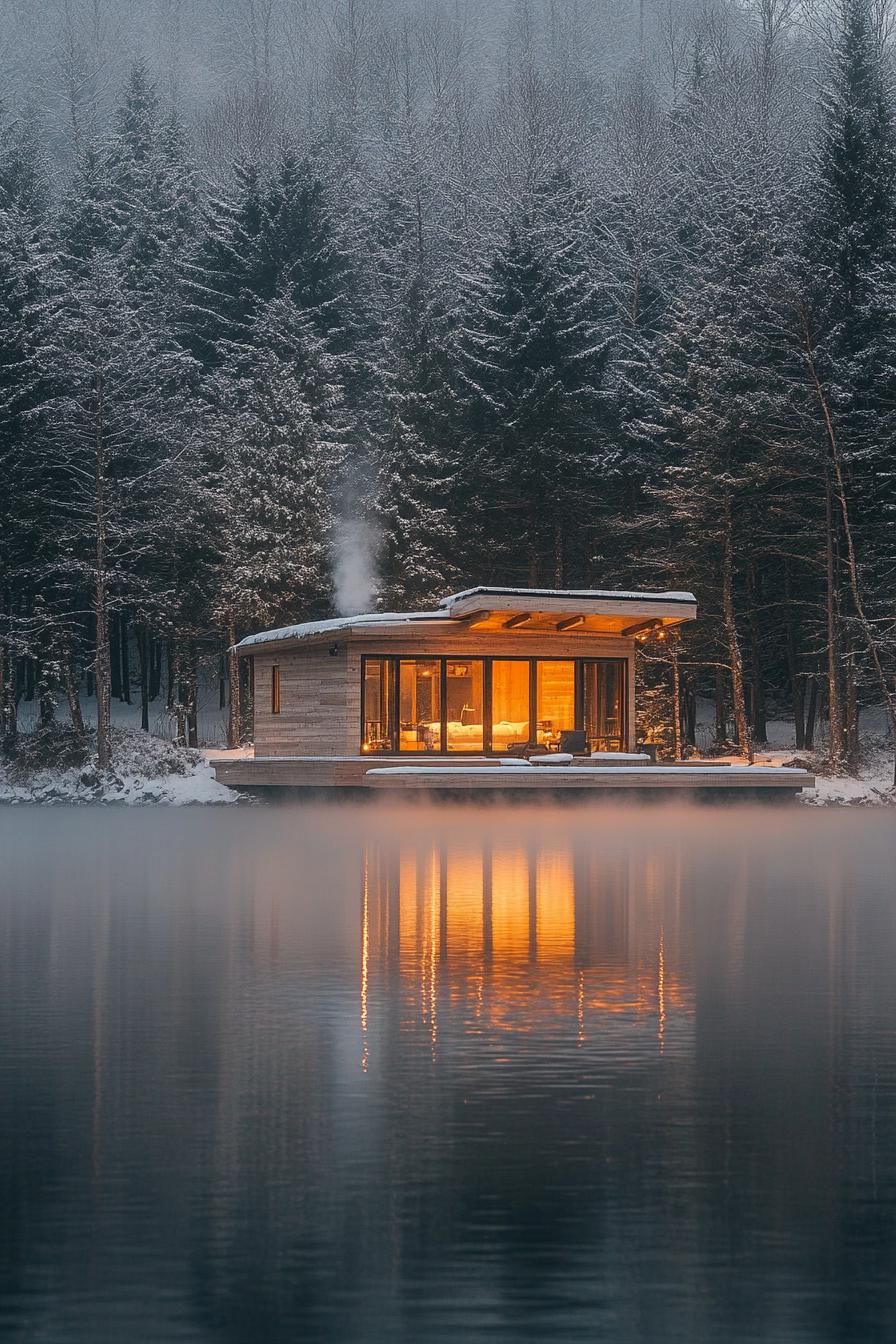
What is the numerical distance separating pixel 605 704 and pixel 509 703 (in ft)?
7.61

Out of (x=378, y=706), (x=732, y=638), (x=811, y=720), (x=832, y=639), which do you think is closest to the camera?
(x=378, y=706)

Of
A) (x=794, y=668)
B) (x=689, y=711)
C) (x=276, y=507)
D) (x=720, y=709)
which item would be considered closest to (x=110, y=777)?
(x=276, y=507)

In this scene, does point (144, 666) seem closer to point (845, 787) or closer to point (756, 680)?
point (756, 680)

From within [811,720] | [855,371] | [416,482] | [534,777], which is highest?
[855,371]

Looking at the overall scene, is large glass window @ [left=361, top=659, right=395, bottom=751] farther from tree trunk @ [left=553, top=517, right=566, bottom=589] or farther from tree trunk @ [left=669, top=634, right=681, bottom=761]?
tree trunk @ [left=553, top=517, right=566, bottom=589]

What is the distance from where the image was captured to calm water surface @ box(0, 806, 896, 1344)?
18.8 feet

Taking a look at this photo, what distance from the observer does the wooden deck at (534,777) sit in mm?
34125

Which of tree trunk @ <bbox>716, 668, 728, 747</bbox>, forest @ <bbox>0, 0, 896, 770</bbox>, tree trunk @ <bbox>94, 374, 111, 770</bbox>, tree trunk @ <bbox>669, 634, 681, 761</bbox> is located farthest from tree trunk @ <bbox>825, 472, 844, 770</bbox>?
tree trunk @ <bbox>94, 374, 111, 770</bbox>

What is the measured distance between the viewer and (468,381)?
159ft

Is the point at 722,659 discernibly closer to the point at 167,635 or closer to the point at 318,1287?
the point at 167,635

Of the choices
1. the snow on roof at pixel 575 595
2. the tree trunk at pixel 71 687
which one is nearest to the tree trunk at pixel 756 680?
the snow on roof at pixel 575 595

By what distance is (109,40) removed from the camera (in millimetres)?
89375

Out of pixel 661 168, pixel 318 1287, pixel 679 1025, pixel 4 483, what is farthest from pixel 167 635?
pixel 318 1287

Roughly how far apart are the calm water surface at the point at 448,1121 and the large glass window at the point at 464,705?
66.5 ft
